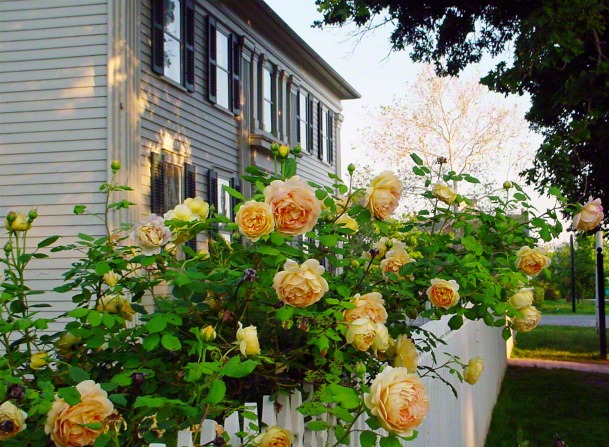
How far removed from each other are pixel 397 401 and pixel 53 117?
34.8 ft

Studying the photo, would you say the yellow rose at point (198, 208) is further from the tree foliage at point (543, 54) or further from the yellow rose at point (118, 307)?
the tree foliage at point (543, 54)

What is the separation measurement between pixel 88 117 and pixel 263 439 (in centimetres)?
995

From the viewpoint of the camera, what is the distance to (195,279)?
2338 millimetres

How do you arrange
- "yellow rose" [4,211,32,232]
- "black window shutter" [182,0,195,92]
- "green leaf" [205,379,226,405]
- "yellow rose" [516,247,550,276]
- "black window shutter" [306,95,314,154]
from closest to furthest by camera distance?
"green leaf" [205,379,226,405], "yellow rose" [4,211,32,232], "yellow rose" [516,247,550,276], "black window shutter" [182,0,195,92], "black window shutter" [306,95,314,154]

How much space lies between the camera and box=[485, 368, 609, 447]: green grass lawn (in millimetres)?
8617

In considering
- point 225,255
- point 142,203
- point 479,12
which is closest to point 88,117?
point 142,203

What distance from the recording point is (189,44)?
549 inches

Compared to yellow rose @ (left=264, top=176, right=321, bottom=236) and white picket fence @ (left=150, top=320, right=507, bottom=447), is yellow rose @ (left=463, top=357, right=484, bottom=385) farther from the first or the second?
yellow rose @ (left=264, top=176, right=321, bottom=236)

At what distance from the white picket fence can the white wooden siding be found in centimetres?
564

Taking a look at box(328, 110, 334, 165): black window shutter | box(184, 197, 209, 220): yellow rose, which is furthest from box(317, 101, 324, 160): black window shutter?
box(184, 197, 209, 220): yellow rose

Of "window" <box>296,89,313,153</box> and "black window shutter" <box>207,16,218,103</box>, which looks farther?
"window" <box>296,89,313,153</box>

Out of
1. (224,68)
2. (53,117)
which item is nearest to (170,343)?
(53,117)

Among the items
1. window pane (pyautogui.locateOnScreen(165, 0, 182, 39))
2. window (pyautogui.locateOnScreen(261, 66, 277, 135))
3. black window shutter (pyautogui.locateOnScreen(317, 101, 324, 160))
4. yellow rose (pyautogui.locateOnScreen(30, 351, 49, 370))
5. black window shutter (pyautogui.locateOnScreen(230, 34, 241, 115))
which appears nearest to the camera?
yellow rose (pyautogui.locateOnScreen(30, 351, 49, 370))

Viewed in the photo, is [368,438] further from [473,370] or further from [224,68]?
[224,68]
